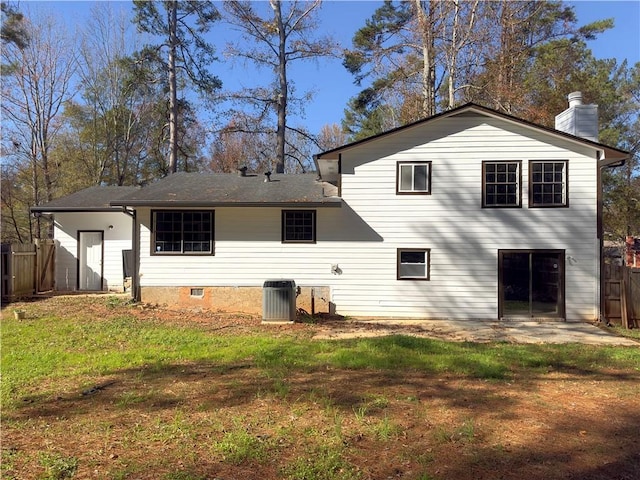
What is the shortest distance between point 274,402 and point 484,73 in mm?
20392

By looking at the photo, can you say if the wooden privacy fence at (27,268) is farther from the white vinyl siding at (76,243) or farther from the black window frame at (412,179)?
the black window frame at (412,179)

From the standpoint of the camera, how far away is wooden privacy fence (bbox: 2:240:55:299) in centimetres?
1227

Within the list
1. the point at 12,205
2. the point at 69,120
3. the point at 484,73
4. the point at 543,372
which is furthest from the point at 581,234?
the point at 12,205

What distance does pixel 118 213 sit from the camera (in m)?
14.9

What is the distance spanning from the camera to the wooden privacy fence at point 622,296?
34.9ft

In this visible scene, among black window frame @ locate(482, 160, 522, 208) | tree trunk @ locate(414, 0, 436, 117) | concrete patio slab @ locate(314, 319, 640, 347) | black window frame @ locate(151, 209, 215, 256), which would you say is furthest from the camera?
tree trunk @ locate(414, 0, 436, 117)

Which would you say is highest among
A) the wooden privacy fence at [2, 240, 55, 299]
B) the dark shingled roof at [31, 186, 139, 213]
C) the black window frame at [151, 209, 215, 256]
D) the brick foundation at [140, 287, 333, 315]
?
the dark shingled roof at [31, 186, 139, 213]

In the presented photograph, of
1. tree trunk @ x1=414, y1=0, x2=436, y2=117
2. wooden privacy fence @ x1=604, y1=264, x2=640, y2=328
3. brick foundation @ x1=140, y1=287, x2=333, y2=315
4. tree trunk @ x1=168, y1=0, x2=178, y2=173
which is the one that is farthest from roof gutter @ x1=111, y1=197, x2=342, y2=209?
tree trunk @ x1=414, y1=0, x2=436, y2=117

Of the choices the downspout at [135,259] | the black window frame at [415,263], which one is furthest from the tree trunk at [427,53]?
the downspout at [135,259]

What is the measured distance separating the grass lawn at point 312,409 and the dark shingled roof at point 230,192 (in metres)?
4.20

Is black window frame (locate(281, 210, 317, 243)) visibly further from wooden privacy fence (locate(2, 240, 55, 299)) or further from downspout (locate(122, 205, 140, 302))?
wooden privacy fence (locate(2, 240, 55, 299))

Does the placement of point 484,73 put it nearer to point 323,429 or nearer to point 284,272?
point 284,272

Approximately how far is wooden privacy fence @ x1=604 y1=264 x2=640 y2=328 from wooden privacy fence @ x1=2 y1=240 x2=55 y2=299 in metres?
16.3

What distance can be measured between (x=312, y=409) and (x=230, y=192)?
337 inches
